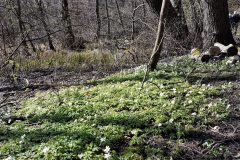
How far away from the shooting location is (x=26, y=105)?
328 inches

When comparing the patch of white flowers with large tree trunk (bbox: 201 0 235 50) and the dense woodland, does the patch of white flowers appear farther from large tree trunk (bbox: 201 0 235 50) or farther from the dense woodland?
large tree trunk (bbox: 201 0 235 50)

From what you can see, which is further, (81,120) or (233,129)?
(81,120)

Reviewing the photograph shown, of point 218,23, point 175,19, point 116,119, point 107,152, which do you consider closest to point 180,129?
point 116,119

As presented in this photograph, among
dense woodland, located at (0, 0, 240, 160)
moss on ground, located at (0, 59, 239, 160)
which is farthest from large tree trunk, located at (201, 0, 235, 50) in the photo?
moss on ground, located at (0, 59, 239, 160)

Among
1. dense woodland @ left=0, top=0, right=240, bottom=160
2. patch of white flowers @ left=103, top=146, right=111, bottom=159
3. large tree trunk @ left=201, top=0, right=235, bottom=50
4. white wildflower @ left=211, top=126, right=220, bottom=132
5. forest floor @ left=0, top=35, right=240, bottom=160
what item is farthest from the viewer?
large tree trunk @ left=201, top=0, right=235, bottom=50

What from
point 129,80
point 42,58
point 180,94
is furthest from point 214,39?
point 42,58

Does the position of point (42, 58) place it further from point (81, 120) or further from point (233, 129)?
point (233, 129)

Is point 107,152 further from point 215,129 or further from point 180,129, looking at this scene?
point 215,129

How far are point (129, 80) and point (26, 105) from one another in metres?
2.23

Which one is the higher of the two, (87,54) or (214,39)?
(214,39)

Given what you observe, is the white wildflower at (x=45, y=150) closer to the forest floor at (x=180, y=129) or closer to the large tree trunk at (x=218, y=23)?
the forest floor at (x=180, y=129)

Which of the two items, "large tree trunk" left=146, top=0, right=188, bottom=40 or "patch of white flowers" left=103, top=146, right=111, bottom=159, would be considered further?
"large tree trunk" left=146, top=0, right=188, bottom=40

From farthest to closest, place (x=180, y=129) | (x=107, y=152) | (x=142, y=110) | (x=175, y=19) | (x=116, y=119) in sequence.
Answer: (x=175, y=19)
(x=142, y=110)
(x=116, y=119)
(x=180, y=129)
(x=107, y=152)

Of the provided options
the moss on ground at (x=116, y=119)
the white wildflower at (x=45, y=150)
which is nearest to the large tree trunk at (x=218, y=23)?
the moss on ground at (x=116, y=119)
